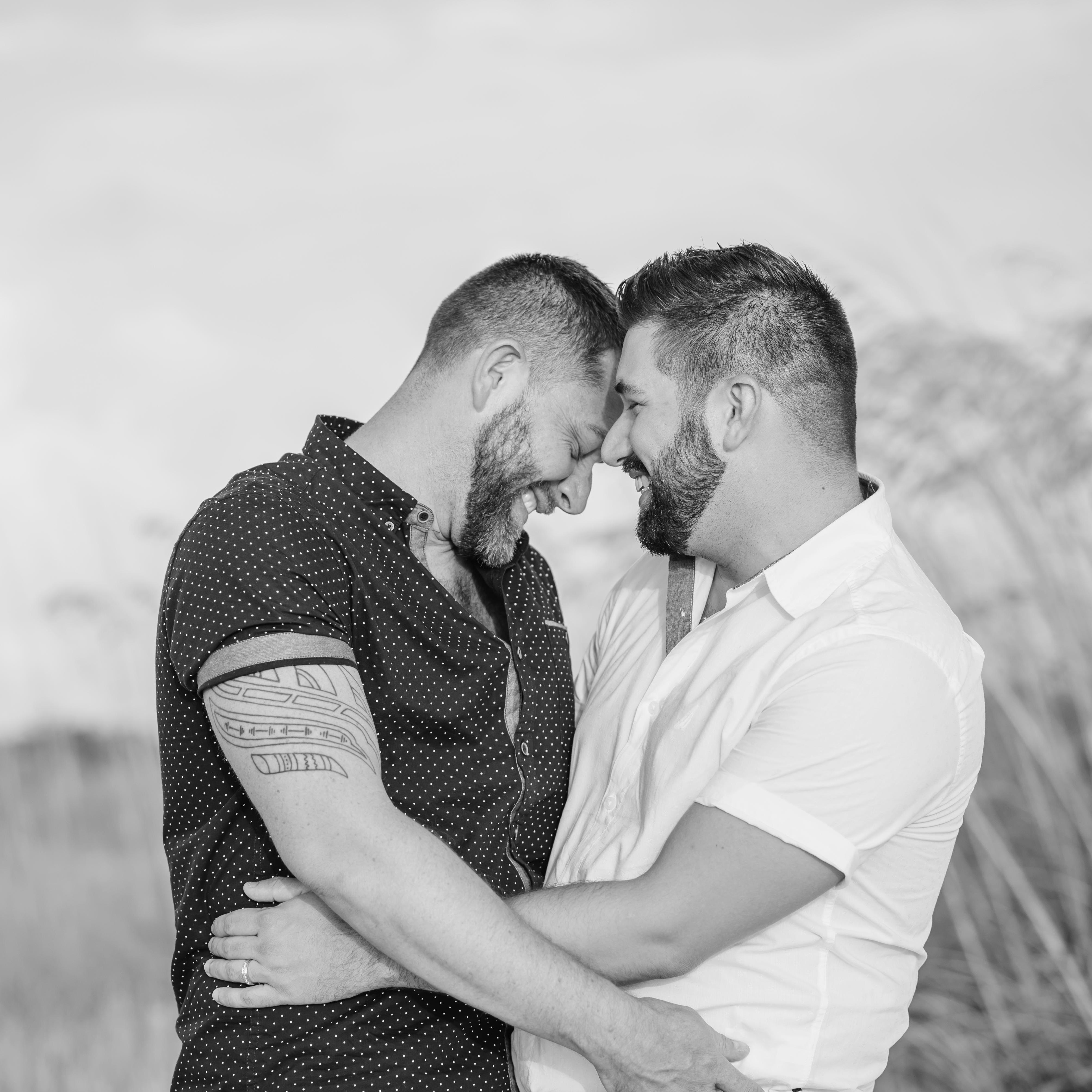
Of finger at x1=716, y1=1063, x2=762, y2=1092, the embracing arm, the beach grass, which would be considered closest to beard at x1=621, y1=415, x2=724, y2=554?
the embracing arm

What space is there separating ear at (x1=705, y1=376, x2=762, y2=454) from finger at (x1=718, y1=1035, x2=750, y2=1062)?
2.53 feet

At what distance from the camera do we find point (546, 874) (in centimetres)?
187

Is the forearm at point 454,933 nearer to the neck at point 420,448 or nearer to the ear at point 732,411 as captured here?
the neck at point 420,448

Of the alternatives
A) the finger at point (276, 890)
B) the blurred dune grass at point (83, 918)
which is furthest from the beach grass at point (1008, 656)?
the blurred dune grass at point (83, 918)

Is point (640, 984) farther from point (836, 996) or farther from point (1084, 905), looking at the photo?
point (1084, 905)

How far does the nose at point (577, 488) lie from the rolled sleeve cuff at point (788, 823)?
66 cm

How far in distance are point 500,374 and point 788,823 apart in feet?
2.66

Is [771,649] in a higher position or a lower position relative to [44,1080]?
higher

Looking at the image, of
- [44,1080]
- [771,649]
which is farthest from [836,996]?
[44,1080]

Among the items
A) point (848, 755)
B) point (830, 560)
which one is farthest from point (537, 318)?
point (848, 755)

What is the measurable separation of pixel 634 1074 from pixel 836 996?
0.27 m

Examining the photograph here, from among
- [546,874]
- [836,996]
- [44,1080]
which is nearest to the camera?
[836,996]

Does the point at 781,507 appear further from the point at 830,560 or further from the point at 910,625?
the point at 910,625

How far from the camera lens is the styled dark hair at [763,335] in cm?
178
